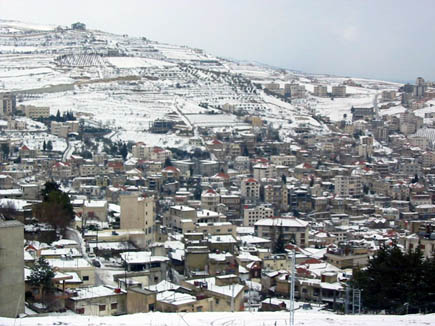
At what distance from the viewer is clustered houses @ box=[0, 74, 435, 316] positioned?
8609mm

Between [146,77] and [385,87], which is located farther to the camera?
[385,87]

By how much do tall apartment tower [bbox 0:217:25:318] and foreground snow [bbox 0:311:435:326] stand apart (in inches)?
64.9

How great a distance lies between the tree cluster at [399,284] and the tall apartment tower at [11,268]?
2.90m

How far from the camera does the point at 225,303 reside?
821cm

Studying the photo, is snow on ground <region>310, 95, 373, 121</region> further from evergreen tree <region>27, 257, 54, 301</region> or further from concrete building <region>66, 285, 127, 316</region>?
evergreen tree <region>27, 257, 54, 301</region>

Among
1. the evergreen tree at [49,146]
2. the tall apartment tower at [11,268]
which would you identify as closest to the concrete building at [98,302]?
the tall apartment tower at [11,268]

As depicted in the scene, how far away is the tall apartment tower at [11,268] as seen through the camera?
21.9 ft

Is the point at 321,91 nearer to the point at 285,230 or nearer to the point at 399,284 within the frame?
the point at 285,230

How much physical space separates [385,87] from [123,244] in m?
49.5

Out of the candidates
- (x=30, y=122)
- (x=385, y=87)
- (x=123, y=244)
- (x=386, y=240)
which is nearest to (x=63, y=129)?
(x=30, y=122)

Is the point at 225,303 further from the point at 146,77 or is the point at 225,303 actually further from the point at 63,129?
the point at 146,77

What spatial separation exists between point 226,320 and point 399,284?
99.0 inches

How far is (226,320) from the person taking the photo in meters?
5.05

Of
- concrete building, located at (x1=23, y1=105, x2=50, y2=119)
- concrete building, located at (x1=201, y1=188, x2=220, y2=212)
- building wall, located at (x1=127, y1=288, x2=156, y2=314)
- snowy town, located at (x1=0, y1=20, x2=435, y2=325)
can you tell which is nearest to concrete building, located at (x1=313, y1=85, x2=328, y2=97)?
snowy town, located at (x1=0, y1=20, x2=435, y2=325)
